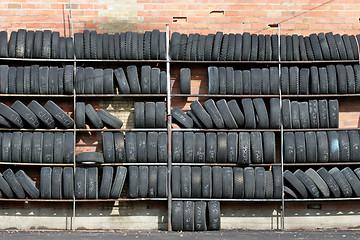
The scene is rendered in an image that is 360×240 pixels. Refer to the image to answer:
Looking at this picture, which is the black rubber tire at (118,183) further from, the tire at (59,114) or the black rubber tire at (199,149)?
the black rubber tire at (199,149)

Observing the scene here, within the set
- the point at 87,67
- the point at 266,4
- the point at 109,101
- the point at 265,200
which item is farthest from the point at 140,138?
the point at 266,4

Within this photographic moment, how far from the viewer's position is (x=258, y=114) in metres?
8.34

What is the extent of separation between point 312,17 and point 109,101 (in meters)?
4.07

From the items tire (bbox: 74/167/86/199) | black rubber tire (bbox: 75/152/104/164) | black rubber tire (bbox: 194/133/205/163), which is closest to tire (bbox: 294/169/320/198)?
black rubber tire (bbox: 194/133/205/163)

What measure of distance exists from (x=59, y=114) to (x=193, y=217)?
9.55 ft

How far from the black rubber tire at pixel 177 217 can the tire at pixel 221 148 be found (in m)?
1.05

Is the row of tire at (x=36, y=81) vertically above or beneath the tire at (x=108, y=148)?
above

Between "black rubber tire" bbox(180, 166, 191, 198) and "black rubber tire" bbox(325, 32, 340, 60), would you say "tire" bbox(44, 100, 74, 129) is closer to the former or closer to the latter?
"black rubber tire" bbox(180, 166, 191, 198)

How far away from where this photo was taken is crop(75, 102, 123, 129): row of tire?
836cm

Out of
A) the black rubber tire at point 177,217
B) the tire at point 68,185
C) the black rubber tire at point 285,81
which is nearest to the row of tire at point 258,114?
the black rubber tire at point 285,81

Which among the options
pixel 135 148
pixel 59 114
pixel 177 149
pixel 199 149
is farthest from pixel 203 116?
pixel 59 114

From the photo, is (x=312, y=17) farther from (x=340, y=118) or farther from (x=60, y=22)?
(x=60, y=22)

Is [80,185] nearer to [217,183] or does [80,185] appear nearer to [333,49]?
[217,183]

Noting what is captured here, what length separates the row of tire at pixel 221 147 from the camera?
326 inches
